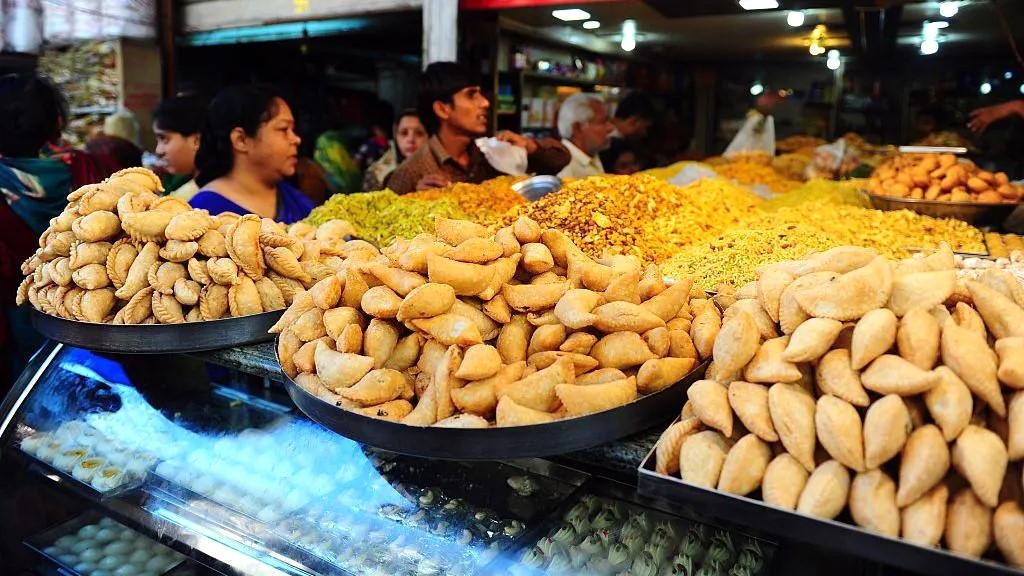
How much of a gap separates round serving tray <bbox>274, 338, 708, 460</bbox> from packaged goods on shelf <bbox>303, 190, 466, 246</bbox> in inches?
58.7

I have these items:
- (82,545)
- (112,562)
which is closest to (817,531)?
(112,562)

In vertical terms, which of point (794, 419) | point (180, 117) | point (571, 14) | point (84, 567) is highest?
Result: point (571, 14)

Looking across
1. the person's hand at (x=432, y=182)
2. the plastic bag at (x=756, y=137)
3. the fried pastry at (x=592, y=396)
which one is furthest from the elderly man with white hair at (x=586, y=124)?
the fried pastry at (x=592, y=396)

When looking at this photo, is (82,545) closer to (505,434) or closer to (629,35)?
(505,434)

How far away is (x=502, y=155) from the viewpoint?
3.65 m

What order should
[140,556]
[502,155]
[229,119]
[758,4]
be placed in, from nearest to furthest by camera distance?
[140,556], [229,119], [502,155], [758,4]

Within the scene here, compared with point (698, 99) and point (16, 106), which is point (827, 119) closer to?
point (698, 99)

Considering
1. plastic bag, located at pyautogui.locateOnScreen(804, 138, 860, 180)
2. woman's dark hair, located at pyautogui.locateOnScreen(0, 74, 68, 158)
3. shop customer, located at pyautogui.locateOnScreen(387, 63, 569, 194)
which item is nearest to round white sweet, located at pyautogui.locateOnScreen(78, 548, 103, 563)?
woman's dark hair, located at pyautogui.locateOnScreen(0, 74, 68, 158)

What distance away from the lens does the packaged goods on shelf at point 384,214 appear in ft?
8.36

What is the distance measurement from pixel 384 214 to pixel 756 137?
3856 mm

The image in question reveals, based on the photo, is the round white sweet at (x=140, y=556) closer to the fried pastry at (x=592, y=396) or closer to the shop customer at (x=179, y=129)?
the fried pastry at (x=592, y=396)

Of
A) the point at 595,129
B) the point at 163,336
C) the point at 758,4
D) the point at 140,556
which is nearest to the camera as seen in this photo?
the point at 163,336

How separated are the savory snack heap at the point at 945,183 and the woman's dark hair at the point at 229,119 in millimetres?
2688

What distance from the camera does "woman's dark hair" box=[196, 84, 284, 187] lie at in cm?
262
